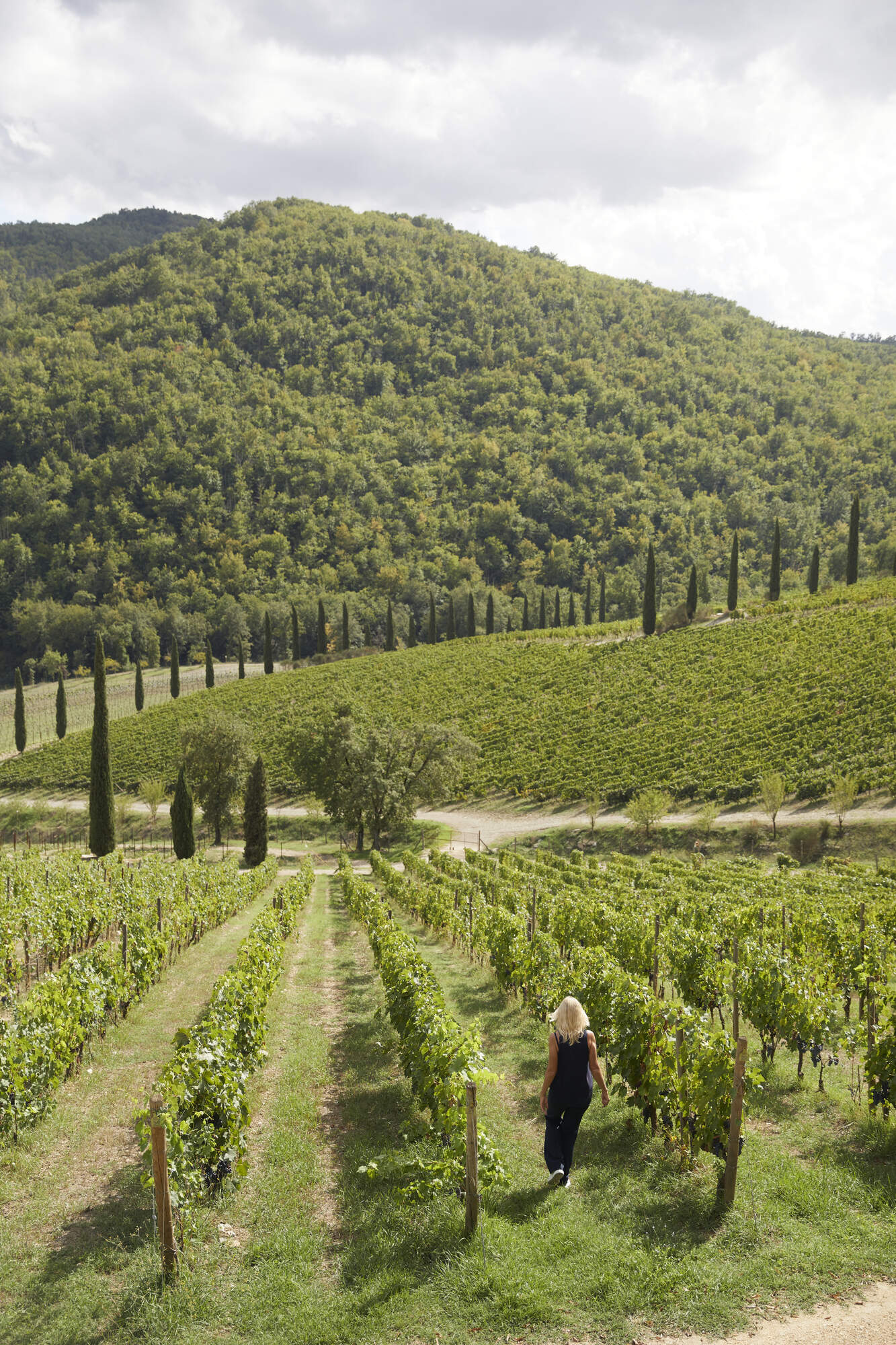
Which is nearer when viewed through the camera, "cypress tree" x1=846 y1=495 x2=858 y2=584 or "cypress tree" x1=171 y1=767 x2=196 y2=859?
"cypress tree" x1=171 y1=767 x2=196 y2=859

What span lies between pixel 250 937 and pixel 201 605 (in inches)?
5782

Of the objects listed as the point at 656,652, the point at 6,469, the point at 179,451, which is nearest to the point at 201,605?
the point at 179,451

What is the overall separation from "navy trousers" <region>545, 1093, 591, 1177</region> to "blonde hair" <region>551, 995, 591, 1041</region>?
2.08ft

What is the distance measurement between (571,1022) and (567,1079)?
53 cm

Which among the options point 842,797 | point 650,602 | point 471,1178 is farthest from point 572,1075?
point 650,602

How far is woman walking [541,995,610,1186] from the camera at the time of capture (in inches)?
268

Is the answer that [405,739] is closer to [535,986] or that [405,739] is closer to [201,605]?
[535,986]

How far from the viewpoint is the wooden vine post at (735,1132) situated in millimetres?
6480

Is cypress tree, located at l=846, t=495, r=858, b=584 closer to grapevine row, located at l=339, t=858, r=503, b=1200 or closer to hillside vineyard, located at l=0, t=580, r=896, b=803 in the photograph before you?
hillside vineyard, located at l=0, t=580, r=896, b=803

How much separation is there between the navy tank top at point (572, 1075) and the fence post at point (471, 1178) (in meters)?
0.94

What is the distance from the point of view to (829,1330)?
16.7ft

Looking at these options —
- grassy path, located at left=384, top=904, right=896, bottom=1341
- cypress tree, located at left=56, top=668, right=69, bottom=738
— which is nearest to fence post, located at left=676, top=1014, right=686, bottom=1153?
grassy path, located at left=384, top=904, right=896, bottom=1341

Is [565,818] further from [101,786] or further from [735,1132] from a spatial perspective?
[735,1132]

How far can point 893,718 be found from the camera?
41.6m
